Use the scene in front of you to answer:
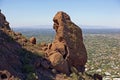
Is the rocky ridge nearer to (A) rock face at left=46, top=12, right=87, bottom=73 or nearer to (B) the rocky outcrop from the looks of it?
(A) rock face at left=46, top=12, right=87, bottom=73

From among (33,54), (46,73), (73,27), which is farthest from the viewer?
(73,27)

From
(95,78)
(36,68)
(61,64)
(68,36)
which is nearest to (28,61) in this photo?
(36,68)

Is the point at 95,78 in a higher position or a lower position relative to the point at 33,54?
lower

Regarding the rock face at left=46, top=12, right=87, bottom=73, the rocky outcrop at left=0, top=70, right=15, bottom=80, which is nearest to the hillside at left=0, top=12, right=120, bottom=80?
the rock face at left=46, top=12, right=87, bottom=73

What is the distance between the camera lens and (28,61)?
29.6 metres

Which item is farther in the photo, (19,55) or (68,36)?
(68,36)

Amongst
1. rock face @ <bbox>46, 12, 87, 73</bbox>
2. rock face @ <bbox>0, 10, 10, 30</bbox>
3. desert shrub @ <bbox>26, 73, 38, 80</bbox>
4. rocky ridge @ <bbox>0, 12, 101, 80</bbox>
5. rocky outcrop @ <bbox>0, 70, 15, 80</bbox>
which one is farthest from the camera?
rock face @ <bbox>0, 10, 10, 30</bbox>

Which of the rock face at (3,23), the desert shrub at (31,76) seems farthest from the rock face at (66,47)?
the rock face at (3,23)

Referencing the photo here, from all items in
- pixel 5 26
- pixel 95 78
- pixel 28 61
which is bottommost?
pixel 95 78

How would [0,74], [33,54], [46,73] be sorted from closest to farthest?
[0,74] < [46,73] < [33,54]

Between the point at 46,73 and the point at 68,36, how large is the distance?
5212 millimetres

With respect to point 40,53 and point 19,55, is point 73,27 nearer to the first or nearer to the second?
point 40,53

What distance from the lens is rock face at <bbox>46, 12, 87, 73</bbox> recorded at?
100 ft

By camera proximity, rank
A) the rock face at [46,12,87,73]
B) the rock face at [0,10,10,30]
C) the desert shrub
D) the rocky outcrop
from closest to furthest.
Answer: the rocky outcrop → the desert shrub → the rock face at [46,12,87,73] → the rock face at [0,10,10,30]
